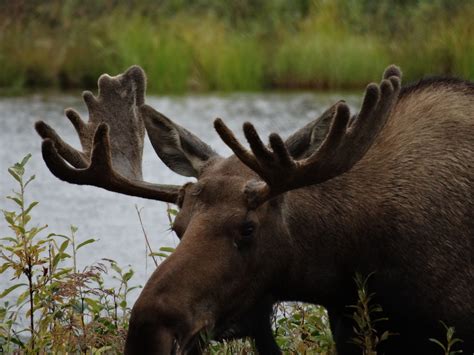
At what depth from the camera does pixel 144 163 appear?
1225 centimetres

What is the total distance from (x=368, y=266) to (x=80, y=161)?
1227 mm

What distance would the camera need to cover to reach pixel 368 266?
4902 mm

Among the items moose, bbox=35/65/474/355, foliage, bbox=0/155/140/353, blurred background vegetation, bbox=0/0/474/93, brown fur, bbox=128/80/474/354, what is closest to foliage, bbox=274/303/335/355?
moose, bbox=35/65/474/355

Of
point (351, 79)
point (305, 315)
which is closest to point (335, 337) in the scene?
point (305, 315)

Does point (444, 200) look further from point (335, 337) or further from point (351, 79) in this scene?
point (351, 79)

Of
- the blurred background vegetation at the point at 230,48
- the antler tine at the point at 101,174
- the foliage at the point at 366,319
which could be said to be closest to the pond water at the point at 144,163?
the antler tine at the point at 101,174

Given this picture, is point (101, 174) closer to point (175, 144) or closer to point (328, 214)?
point (175, 144)

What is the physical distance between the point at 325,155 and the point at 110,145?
1.04m

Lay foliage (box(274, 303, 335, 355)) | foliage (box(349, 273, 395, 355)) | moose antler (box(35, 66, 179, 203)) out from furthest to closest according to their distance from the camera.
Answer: foliage (box(274, 303, 335, 355))
moose antler (box(35, 66, 179, 203))
foliage (box(349, 273, 395, 355))

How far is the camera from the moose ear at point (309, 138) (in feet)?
15.8

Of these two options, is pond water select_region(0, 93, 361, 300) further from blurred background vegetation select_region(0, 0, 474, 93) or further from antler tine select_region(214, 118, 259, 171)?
blurred background vegetation select_region(0, 0, 474, 93)

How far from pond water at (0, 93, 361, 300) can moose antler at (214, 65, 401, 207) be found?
27.5 inches

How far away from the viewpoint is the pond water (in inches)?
357

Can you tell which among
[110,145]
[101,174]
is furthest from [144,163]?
[101,174]
